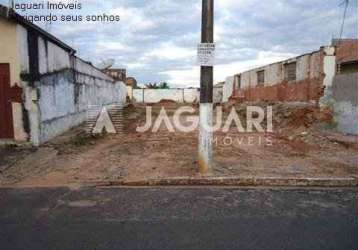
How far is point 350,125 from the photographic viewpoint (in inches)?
496

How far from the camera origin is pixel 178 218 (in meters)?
4.94

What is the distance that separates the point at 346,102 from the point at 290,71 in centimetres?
558

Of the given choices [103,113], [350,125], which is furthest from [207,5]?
[103,113]

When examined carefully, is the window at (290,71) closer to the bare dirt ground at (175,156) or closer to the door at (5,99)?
the bare dirt ground at (175,156)

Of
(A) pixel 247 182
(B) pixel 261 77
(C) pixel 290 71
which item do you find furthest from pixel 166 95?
(A) pixel 247 182

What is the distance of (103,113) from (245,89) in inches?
534

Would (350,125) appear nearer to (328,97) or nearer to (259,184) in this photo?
(328,97)

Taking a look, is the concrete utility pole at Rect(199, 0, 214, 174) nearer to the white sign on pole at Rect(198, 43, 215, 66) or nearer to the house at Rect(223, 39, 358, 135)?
the white sign on pole at Rect(198, 43, 215, 66)

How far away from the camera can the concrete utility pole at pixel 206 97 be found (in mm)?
7176

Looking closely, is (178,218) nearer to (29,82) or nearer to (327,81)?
(29,82)

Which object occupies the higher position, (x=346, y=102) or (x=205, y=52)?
(x=205, y=52)

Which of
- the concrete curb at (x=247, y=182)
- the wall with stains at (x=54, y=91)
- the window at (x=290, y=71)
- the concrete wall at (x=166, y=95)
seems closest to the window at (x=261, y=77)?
the window at (x=290, y=71)

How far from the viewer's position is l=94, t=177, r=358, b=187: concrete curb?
687 cm

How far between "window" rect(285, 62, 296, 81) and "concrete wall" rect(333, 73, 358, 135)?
159 inches
